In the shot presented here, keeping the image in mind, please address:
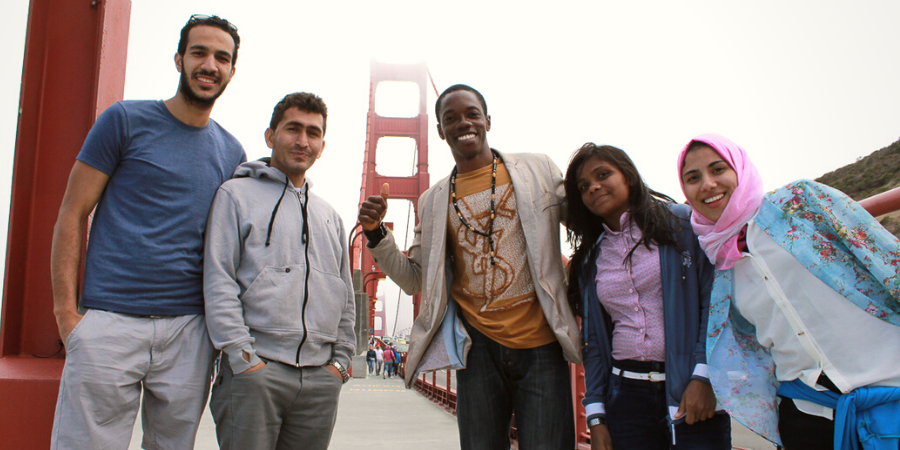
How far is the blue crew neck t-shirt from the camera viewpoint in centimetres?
135

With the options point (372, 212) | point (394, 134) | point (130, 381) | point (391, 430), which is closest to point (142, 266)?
point (130, 381)

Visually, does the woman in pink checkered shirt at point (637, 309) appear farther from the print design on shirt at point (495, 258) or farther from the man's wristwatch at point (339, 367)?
the man's wristwatch at point (339, 367)

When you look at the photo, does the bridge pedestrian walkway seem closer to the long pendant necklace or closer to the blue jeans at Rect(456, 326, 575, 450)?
the blue jeans at Rect(456, 326, 575, 450)

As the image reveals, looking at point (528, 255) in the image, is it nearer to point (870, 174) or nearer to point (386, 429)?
point (386, 429)

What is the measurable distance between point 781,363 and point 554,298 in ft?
1.83

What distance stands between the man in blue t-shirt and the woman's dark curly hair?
1.03 meters

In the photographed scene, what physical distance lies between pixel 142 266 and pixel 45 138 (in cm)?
84

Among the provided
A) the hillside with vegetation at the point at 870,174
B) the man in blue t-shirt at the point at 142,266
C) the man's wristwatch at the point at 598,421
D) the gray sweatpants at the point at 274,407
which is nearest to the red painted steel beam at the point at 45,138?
the man in blue t-shirt at the point at 142,266

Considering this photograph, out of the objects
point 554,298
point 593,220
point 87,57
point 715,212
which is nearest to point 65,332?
point 87,57

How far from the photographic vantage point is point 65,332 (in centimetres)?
129

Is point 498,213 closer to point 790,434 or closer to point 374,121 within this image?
point 790,434

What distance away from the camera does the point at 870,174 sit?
874 inches

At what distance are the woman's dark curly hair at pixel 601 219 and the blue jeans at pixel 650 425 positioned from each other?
0.30m

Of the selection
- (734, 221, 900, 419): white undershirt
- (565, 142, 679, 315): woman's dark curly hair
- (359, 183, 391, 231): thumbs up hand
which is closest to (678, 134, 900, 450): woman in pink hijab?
(734, 221, 900, 419): white undershirt
